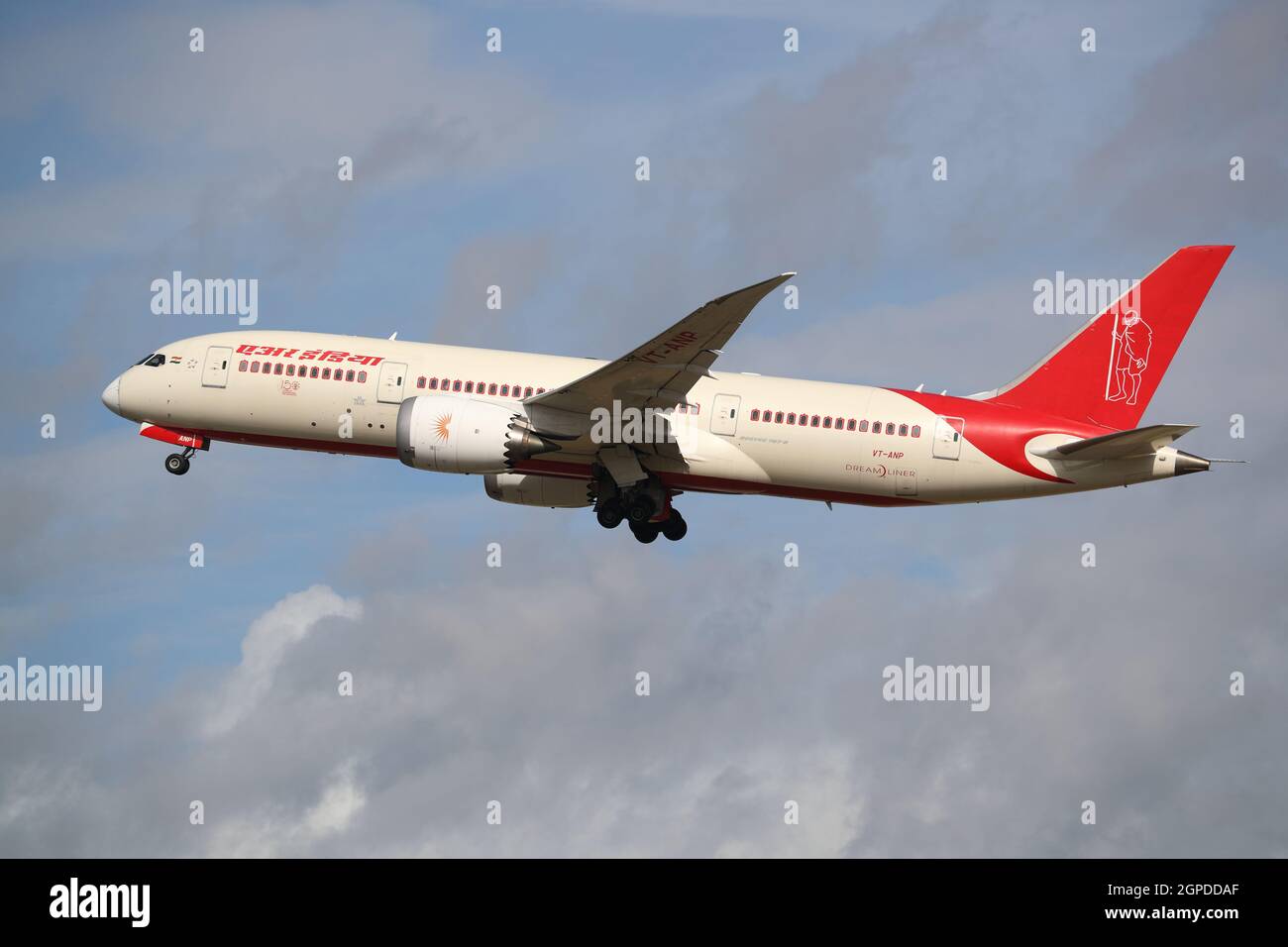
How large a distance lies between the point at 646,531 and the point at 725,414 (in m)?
5.62

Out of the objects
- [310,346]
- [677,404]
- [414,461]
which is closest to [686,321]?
[677,404]

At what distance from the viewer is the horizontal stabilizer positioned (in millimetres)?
48906

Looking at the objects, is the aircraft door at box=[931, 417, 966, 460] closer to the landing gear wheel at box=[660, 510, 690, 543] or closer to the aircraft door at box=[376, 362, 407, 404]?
the landing gear wheel at box=[660, 510, 690, 543]

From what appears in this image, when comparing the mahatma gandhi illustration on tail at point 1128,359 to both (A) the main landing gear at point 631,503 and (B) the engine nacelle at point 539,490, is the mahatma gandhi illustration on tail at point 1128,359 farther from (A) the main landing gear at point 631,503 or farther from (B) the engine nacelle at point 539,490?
(B) the engine nacelle at point 539,490

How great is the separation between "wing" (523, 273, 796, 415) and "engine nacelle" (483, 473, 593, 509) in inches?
199

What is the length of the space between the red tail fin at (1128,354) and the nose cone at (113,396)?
27.8 meters

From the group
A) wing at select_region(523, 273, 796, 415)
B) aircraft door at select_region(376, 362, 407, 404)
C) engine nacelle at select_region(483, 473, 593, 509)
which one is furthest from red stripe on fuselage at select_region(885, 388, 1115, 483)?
aircraft door at select_region(376, 362, 407, 404)

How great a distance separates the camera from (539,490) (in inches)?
2264

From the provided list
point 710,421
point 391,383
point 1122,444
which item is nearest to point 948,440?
point 1122,444

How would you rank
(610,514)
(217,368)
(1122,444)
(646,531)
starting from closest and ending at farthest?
1. (1122,444)
2. (610,514)
3. (217,368)
4. (646,531)

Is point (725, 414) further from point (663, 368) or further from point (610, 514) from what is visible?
point (610, 514)

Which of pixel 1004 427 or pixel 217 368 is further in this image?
pixel 217 368

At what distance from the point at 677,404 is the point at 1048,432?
10.9 m

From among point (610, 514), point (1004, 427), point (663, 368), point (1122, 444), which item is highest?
point (663, 368)
